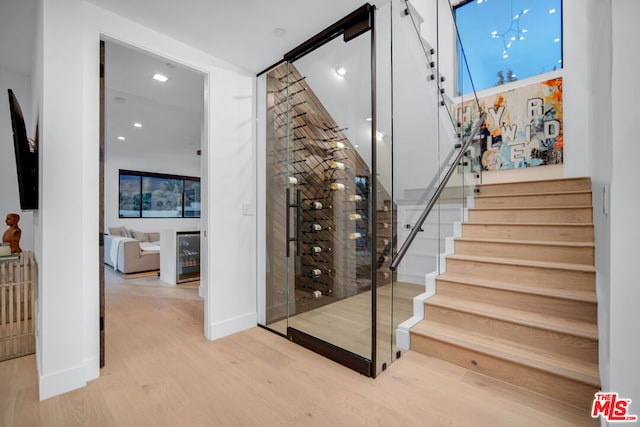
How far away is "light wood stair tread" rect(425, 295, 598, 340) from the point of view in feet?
5.75

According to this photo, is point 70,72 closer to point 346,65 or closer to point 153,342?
point 346,65

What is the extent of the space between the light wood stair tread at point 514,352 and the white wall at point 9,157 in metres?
4.50

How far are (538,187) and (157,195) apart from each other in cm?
957

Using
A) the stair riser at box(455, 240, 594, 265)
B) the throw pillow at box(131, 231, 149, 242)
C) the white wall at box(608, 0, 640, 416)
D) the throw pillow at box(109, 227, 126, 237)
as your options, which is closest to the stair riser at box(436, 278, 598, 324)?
the stair riser at box(455, 240, 594, 265)

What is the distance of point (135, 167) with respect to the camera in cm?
830

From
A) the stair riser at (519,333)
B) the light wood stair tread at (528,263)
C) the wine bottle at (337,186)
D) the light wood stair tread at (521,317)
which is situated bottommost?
the stair riser at (519,333)

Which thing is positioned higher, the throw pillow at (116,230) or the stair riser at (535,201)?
the stair riser at (535,201)

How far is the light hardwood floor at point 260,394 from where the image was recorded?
1497 mm

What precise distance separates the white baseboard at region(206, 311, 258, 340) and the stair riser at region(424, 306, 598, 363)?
165 centimetres

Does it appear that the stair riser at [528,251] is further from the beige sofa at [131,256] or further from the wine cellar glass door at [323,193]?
the beige sofa at [131,256]

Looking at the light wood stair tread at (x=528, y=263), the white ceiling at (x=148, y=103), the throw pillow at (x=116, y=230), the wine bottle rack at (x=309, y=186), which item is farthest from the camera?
the throw pillow at (x=116, y=230)

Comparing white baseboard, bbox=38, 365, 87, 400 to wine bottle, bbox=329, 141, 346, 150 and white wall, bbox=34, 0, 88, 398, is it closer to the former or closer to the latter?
white wall, bbox=34, 0, 88, 398

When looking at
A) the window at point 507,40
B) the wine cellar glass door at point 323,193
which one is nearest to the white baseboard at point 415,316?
the wine cellar glass door at point 323,193

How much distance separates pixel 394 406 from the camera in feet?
5.22
